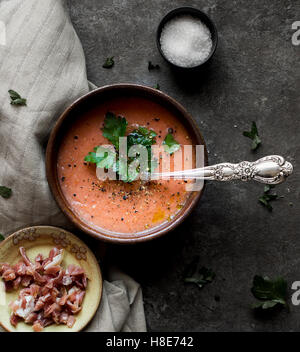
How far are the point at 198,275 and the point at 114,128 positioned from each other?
74 cm

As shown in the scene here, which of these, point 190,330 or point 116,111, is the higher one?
point 116,111

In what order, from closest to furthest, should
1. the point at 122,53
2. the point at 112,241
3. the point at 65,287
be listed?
the point at 112,241
the point at 65,287
the point at 122,53

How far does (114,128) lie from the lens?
6.62 ft

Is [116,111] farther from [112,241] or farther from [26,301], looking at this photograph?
[26,301]

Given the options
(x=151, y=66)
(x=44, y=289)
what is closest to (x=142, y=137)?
(x=151, y=66)

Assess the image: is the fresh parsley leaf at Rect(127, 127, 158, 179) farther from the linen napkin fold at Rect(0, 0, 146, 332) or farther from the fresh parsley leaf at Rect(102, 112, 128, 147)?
the linen napkin fold at Rect(0, 0, 146, 332)

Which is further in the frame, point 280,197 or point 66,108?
point 280,197

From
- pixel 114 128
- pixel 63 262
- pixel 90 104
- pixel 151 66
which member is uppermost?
pixel 151 66

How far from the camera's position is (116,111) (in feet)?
6.77

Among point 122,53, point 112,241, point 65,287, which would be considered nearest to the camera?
point 112,241

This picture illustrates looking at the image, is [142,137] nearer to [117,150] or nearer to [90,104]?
[117,150]

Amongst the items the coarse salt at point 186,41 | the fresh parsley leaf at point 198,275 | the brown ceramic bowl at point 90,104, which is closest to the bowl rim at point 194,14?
the coarse salt at point 186,41
